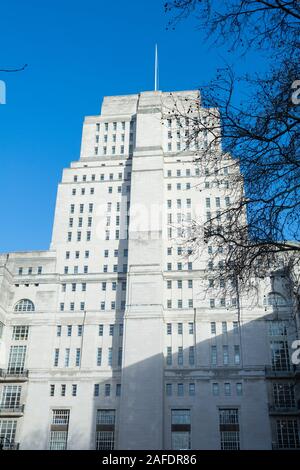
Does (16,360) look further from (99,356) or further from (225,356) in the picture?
(225,356)

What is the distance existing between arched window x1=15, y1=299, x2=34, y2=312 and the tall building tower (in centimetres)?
16

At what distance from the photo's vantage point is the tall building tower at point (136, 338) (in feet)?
197

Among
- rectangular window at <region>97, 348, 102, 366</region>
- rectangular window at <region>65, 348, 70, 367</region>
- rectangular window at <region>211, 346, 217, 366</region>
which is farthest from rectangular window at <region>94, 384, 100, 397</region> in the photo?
rectangular window at <region>211, 346, 217, 366</region>

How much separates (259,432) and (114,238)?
34.7 meters

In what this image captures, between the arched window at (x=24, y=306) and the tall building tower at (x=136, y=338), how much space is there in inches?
6.1

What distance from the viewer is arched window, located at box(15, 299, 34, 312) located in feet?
232

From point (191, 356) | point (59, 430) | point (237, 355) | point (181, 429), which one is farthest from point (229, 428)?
point (59, 430)

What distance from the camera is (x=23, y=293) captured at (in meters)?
71.6

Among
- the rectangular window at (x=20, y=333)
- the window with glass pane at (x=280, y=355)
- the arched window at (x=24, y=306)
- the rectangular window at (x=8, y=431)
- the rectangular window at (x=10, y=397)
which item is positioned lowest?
the rectangular window at (x=8, y=431)

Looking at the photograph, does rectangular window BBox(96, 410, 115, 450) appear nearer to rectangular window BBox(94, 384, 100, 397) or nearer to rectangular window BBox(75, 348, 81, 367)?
rectangular window BBox(94, 384, 100, 397)

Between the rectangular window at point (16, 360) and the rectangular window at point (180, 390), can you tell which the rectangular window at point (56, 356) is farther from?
the rectangular window at point (180, 390)

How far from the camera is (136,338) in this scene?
211 feet

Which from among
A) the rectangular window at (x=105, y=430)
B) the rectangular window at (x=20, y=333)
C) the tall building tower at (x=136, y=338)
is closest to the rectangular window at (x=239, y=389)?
the tall building tower at (x=136, y=338)

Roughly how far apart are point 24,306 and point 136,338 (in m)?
18.5
